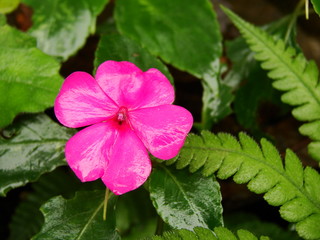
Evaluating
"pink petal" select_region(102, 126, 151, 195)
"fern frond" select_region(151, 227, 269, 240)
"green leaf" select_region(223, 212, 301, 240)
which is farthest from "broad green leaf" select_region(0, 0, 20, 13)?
"green leaf" select_region(223, 212, 301, 240)

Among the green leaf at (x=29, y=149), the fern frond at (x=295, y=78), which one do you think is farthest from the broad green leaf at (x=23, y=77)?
the fern frond at (x=295, y=78)

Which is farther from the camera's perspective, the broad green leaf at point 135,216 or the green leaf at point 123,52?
the broad green leaf at point 135,216

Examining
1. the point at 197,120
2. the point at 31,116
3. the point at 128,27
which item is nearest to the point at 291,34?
the point at 197,120

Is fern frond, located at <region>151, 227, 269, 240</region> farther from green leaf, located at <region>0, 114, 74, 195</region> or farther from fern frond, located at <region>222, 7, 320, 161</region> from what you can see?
green leaf, located at <region>0, 114, 74, 195</region>

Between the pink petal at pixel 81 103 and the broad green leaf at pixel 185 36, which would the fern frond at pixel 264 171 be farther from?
the broad green leaf at pixel 185 36

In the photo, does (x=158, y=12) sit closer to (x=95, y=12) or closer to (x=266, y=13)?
(x=95, y=12)

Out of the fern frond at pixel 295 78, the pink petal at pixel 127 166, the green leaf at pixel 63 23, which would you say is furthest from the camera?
the green leaf at pixel 63 23

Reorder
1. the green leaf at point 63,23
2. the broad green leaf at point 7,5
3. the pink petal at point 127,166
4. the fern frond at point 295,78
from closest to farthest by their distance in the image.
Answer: the pink petal at point 127,166, the fern frond at point 295,78, the green leaf at point 63,23, the broad green leaf at point 7,5
